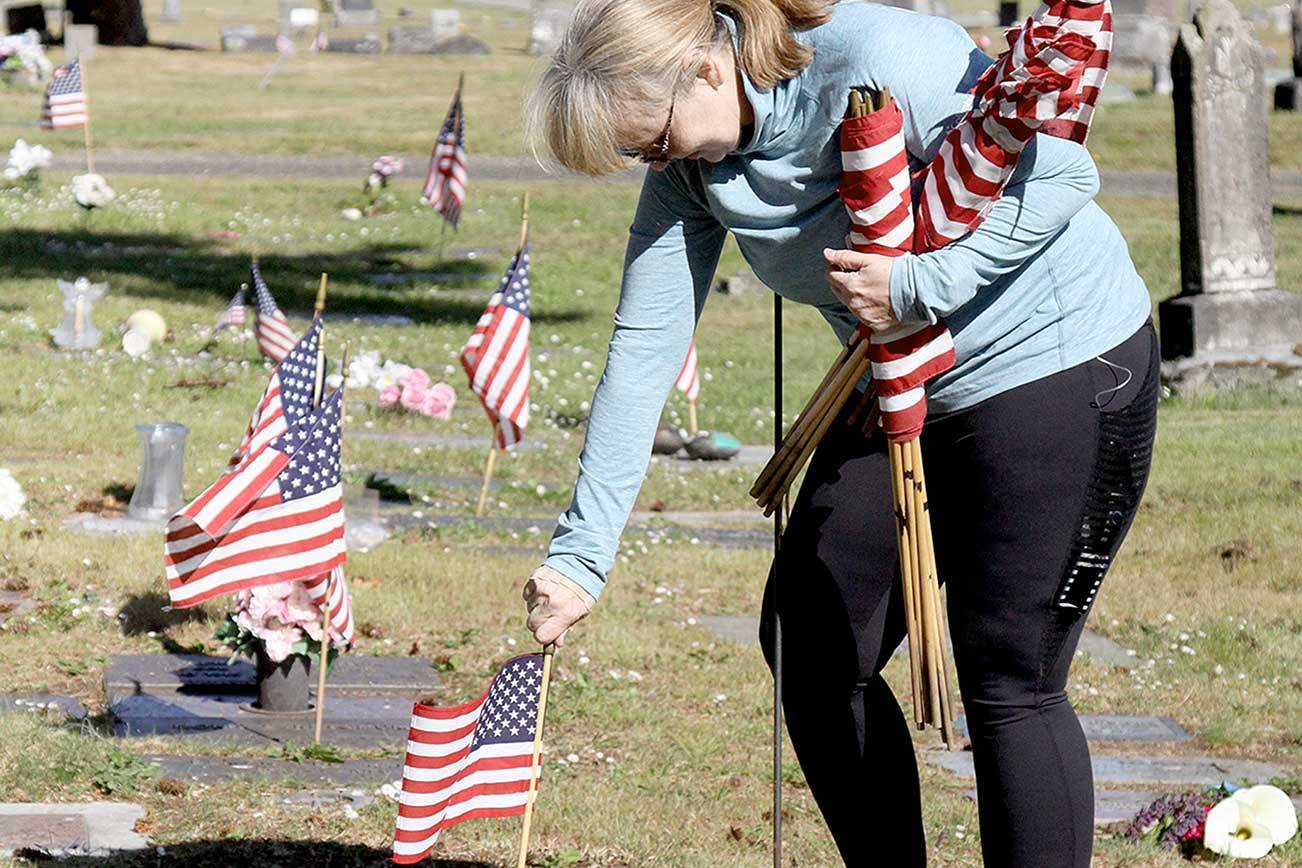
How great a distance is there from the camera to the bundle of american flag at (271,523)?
465 centimetres

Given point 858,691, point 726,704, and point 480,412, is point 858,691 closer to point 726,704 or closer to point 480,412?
point 726,704

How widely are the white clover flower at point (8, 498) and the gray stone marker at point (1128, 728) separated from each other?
12.3 ft

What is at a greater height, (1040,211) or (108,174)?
(1040,211)

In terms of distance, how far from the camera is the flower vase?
5020mm

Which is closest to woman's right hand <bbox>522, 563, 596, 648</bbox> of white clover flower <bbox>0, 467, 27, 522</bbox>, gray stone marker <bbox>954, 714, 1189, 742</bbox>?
gray stone marker <bbox>954, 714, 1189, 742</bbox>

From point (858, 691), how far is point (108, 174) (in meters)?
19.3

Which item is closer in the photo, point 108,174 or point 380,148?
point 108,174

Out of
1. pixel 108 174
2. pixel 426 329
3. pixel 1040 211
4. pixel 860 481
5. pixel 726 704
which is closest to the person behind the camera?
pixel 1040 211

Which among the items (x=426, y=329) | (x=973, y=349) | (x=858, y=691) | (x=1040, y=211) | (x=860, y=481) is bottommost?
(x=426, y=329)

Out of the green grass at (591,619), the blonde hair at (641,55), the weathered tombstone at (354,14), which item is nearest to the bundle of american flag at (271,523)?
the green grass at (591,619)

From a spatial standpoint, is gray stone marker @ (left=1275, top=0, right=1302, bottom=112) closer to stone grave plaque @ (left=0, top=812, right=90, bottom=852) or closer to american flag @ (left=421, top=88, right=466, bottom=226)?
american flag @ (left=421, top=88, right=466, bottom=226)

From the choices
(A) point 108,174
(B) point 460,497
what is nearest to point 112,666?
(B) point 460,497

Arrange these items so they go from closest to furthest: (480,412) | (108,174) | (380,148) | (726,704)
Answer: (726,704), (480,412), (108,174), (380,148)

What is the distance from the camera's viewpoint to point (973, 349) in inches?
112
